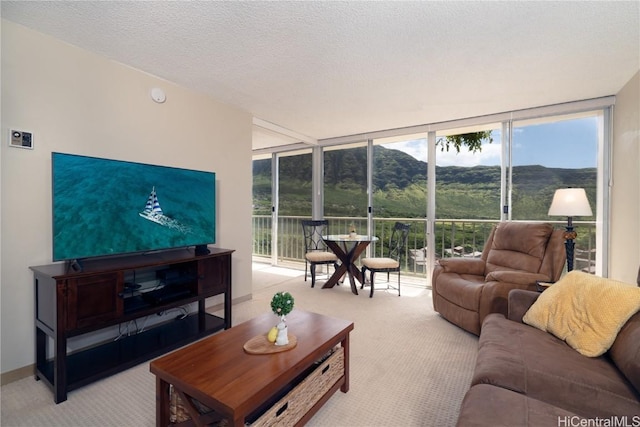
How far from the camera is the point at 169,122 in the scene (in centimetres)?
283

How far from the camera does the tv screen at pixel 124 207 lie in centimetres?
192

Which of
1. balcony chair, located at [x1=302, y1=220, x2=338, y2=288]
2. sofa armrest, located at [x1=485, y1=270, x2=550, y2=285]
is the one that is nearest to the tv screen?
balcony chair, located at [x1=302, y1=220, x2=338, y2=288]

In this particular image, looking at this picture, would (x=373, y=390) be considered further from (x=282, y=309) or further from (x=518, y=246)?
(x=518, y=246)

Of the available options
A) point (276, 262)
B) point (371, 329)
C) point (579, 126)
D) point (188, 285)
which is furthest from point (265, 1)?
point (276, 262)

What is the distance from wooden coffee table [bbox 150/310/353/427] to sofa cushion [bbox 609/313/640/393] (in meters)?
1.30

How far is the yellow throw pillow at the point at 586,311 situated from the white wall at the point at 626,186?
164cm

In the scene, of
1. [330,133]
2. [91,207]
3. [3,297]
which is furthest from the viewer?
[330,133]

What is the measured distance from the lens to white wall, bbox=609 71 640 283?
265cm

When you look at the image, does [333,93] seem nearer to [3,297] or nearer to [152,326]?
[152,326]

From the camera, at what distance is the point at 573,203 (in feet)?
8.42

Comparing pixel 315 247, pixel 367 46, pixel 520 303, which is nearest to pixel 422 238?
pixel 315 247

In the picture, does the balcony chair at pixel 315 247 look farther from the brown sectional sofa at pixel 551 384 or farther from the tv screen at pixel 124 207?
the brown sectional sofa at pixel 551 384

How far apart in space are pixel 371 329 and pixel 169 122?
285 centimetres

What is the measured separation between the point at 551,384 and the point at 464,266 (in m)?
2.02
